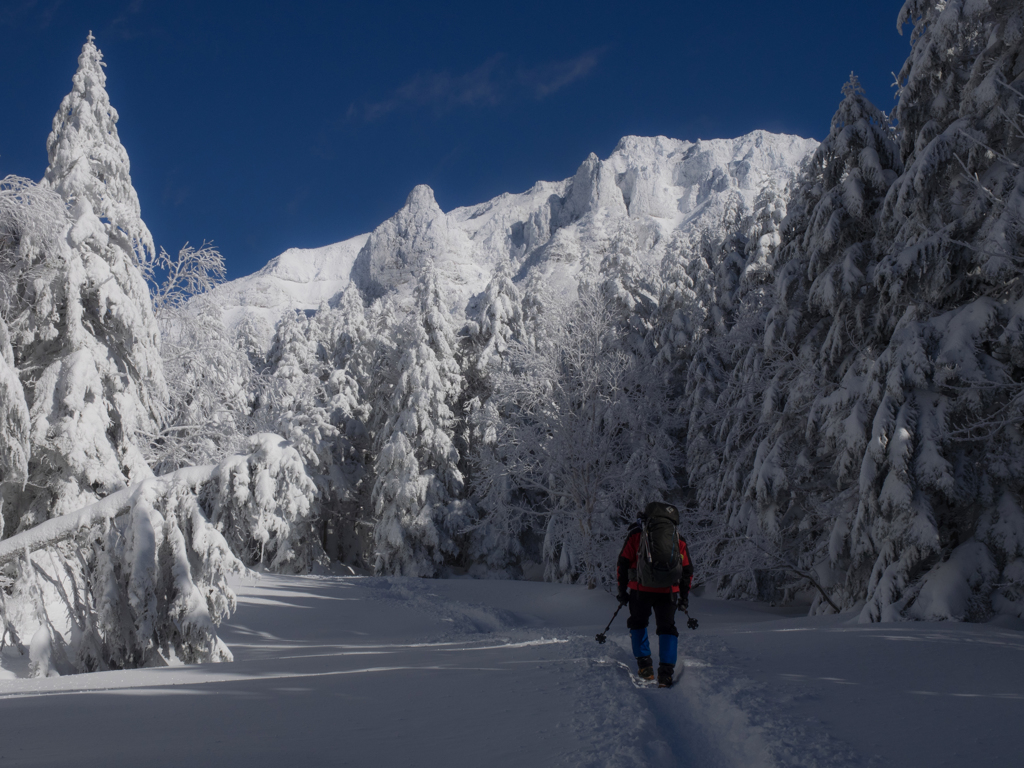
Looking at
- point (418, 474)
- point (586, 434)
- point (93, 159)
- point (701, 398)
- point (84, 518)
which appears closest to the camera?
point (84, 518)

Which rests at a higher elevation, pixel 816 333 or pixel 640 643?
pixel 816 333

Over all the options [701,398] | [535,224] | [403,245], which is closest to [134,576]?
[701,398]

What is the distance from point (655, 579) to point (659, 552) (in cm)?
24

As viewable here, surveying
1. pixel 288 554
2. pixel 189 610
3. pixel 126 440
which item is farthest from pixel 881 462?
pixel 288 554

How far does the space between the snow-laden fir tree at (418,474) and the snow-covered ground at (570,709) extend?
1686cm

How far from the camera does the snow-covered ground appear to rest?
314cm

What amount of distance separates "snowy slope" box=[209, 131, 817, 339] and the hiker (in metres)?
118

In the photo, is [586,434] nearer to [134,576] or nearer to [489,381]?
[489,381]

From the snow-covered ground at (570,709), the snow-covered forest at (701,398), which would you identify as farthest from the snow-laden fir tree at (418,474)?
the snow-covered ground at (570,709)

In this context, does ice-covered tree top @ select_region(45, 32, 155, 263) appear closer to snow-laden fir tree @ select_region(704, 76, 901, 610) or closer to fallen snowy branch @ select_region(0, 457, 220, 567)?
fallen snowy branch @ select_region(0, 457, 220, 567)

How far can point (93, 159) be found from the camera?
1043 centimetres

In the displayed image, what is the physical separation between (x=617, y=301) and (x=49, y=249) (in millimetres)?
19253

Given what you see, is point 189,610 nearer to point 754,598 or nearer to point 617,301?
A: point 754,598

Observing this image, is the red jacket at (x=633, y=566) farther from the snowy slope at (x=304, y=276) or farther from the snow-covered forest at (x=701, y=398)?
the snowy slope at (x=304, y=276)
